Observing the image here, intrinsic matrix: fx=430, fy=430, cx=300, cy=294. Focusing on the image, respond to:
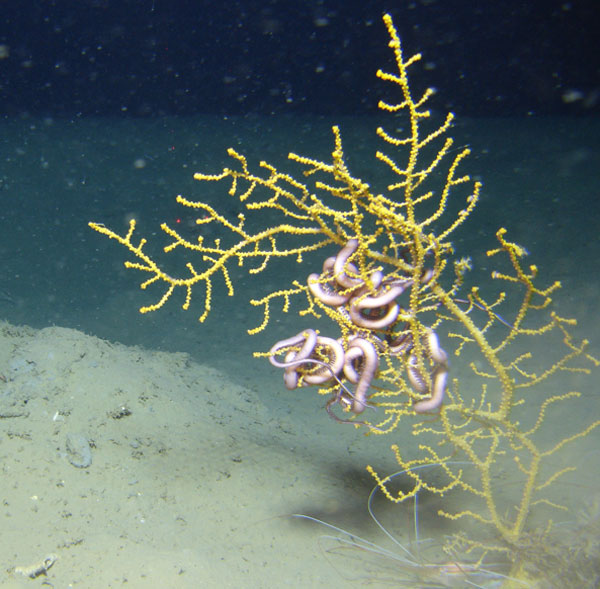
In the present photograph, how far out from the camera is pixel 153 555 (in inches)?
105

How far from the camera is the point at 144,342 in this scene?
6.87 metres

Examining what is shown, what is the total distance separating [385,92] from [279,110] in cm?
281

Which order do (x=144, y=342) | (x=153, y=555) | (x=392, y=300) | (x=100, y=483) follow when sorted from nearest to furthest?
(x=392, y=300) → (x=153, y=555) → (x=100, y=483) → (x=144, y=342)

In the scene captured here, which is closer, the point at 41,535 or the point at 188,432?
the point at 41,535

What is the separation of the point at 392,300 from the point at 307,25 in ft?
36.6

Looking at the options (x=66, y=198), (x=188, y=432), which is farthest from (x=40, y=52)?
(x=188, y=432)

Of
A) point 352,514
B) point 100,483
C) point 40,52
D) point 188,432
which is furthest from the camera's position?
point 40,52

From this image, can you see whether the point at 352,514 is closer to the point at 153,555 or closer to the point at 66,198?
the point at 153,555

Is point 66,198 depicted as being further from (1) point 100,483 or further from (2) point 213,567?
(2) point 213,567

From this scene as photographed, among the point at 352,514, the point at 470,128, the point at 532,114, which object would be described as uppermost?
the point at 532,114

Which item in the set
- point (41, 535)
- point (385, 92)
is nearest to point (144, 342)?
point (41, 535)

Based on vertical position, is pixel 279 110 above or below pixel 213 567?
above

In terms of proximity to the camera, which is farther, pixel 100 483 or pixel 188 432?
pixel 188 432

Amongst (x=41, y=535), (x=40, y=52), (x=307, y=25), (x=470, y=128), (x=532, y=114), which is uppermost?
(x=307, y=25)
